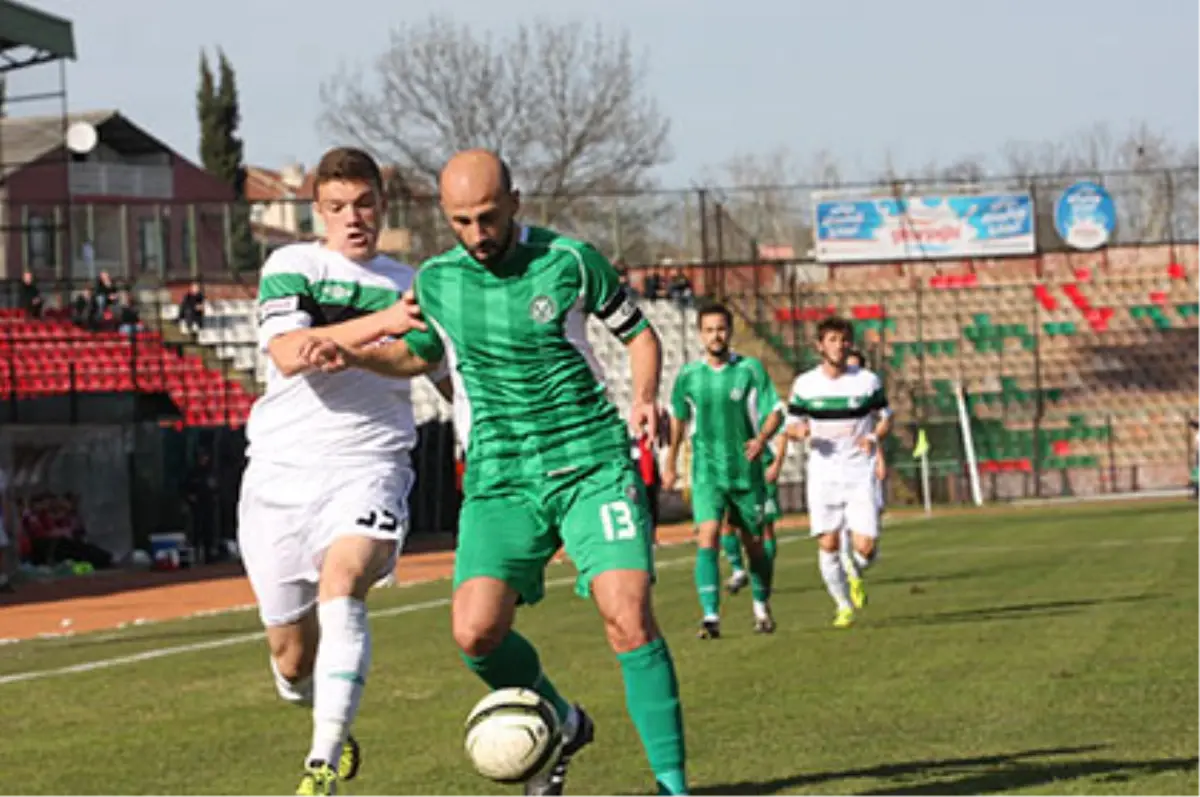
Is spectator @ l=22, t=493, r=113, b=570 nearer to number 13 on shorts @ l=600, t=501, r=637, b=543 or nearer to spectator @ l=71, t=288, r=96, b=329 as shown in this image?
spectator @ l=71, t=288, r=96, b=329

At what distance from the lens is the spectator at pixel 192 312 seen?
1786 inches

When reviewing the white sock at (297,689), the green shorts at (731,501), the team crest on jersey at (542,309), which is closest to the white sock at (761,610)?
the green shorts at (731,501)

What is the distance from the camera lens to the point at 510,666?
7527 millimetres

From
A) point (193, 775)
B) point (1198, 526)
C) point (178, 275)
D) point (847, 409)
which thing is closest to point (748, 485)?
point (847, 409)

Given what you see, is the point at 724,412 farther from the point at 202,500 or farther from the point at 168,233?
the point at 168,233

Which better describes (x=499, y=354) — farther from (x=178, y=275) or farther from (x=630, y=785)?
(x=178, y=275)

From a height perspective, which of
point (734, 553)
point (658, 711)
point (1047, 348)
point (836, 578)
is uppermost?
point (1047, 348)

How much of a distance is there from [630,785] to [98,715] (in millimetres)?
4535

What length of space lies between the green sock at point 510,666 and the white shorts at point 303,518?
0.58 meters

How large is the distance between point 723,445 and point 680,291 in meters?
34.3

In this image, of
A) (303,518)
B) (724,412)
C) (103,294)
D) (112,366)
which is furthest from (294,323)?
(103,294)

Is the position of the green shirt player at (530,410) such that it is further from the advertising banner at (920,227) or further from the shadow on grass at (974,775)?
the advertising banner at (920,227)

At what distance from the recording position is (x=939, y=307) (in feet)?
179

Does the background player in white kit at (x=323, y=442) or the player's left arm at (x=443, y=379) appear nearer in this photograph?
the player's left arm at (x=443, y=379)
